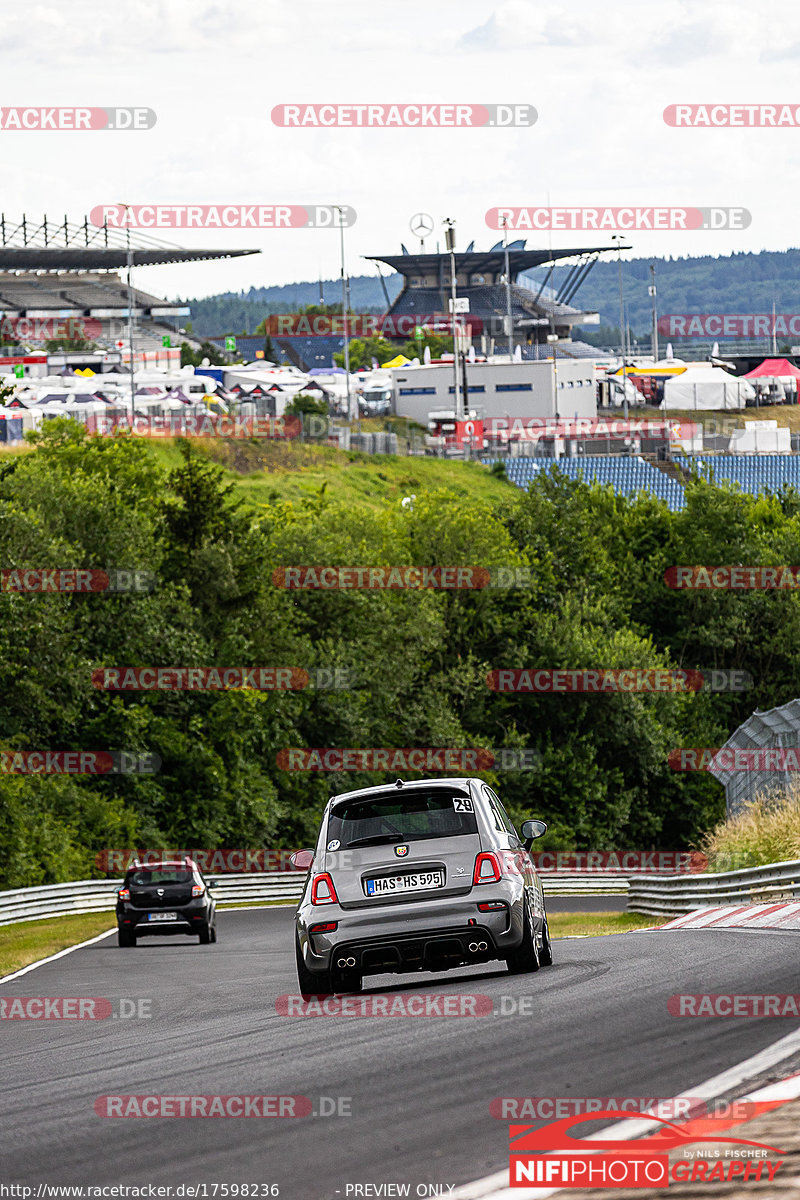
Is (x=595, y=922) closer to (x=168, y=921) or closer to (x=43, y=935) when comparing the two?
(x=168, y=921)

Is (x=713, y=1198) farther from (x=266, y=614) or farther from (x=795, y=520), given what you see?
(x=795, y=520)

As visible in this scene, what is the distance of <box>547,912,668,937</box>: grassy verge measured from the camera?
21625 mm

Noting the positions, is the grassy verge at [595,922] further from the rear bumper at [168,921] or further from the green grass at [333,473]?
the green grass at [333,473]

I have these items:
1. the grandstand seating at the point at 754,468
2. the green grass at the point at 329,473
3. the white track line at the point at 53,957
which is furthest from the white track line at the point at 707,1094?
the grandstand seating at the point at 754,468

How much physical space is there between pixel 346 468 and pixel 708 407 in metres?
58.9

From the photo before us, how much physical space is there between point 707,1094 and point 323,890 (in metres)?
4.58

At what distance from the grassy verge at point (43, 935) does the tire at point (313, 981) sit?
9.28 meters

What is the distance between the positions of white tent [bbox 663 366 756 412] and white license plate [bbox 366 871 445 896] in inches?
4684

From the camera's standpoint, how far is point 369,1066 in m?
7.64

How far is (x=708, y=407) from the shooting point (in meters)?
129

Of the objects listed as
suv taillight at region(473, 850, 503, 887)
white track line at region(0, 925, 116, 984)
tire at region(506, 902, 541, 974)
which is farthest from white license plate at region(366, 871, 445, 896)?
white track line at region(0, 925, 116, 984)

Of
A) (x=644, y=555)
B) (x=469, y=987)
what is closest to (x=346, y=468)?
(x=644, y=555)

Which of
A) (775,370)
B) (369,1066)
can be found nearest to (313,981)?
(369,1066)

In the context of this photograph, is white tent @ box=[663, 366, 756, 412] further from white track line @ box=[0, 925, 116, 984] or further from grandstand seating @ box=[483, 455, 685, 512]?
white track line @ box=[0, 925, 116, 984]
